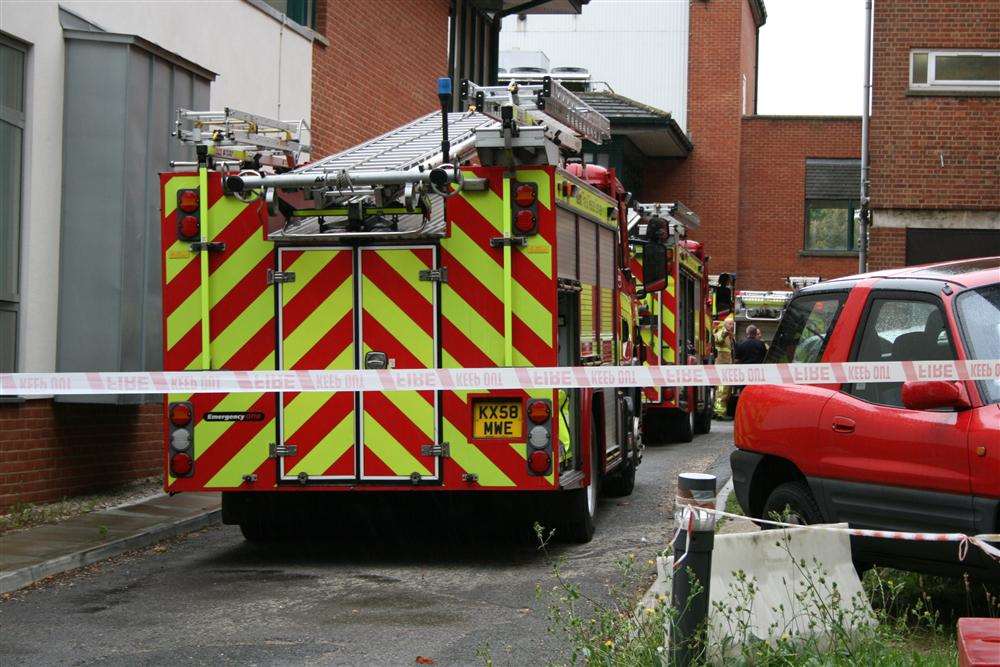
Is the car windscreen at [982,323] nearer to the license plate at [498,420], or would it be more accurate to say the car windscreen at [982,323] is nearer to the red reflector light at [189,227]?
the license plate at [498,420]

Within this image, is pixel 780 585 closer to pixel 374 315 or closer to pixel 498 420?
pixel 498 420

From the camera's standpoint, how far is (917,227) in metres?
21.4

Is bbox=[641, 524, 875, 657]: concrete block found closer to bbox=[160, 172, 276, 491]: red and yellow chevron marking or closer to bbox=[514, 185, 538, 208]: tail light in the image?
bbox=[514, 185, 538, 208]: tail light

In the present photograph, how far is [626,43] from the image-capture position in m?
42.9

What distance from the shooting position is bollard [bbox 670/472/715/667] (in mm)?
5031

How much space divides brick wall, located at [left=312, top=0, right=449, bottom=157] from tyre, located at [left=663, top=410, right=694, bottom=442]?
5.65 meters

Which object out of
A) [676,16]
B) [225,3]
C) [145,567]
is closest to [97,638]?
[145,567]

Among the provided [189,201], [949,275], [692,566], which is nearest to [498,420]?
[189,201]

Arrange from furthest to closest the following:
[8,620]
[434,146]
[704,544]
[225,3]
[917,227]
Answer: [917,227], [225,3], [434,146], [8,620], [704,544]

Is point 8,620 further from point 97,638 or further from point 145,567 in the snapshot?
point 145,567

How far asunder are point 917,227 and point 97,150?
13702mm

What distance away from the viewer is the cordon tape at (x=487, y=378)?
6871 mm

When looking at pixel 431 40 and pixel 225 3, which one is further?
pixel 431 40

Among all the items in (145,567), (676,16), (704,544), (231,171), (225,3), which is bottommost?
(145,567)
